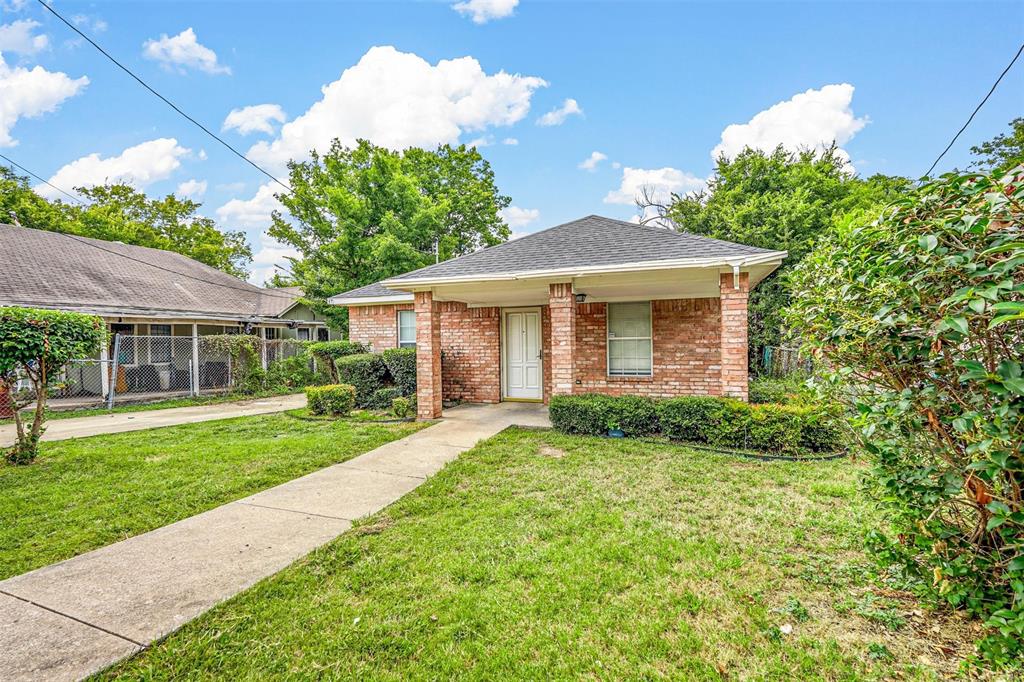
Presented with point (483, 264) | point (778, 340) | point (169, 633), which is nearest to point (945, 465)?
point (169, 633)

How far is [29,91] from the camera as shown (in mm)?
11492

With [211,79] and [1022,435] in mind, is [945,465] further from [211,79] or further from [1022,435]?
[211,79]

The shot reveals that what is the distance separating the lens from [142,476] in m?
5.34

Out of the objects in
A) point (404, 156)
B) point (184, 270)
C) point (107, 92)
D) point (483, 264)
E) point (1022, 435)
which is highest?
point (404, 156)

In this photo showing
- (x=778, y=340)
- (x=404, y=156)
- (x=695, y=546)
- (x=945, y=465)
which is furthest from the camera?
(x=404, y=156)

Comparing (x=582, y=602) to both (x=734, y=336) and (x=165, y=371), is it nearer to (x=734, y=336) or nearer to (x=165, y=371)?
(x=734, y=336)

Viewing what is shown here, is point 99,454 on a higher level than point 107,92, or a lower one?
lower

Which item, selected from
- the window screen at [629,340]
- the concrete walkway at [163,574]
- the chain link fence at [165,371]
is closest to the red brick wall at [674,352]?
the window screen at [629,340]

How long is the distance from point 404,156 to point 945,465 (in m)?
24.9

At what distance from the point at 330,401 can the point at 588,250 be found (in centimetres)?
628

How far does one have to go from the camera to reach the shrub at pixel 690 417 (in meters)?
6.44

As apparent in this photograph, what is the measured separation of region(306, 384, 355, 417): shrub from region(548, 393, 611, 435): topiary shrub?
4794 mm

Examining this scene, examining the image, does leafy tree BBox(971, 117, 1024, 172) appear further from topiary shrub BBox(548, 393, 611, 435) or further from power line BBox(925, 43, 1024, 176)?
topiary shrub BBox(548, 393, 611, 435)

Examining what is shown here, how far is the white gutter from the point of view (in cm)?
657
